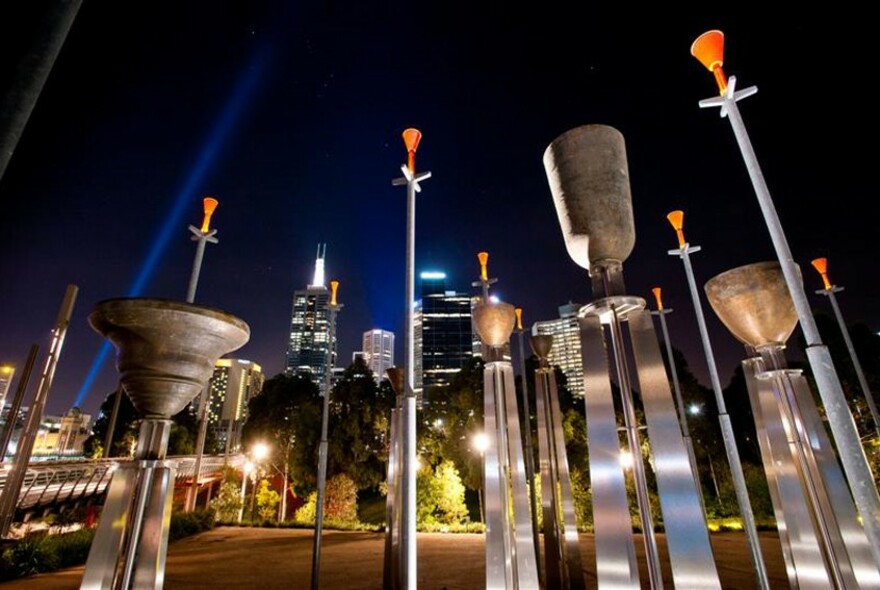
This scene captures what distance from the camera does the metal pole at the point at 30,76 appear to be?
3.76 ft

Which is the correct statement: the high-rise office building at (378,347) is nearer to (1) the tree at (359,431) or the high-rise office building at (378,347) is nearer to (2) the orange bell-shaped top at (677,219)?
(1) the tree at (359,431)

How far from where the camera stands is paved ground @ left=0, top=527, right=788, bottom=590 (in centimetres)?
1062

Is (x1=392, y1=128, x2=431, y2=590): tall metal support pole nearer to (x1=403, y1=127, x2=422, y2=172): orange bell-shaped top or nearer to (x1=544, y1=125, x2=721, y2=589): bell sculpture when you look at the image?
(x1=403, y1=127, x2=422, y2=172): orange bell-shaped top

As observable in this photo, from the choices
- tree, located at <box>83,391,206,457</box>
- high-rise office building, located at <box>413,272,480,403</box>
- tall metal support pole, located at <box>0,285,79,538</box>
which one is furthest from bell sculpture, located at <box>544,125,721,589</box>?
high-rise office building, located at <box>413,272,480,403</box>

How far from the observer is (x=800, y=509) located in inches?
236

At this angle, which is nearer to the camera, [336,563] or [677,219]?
[677,219]

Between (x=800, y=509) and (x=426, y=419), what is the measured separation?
20185 mm

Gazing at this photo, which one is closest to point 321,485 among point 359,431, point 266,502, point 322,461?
point 322,461

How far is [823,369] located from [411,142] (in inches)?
236

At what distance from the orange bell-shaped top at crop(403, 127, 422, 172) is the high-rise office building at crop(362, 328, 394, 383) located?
16270 centimetres

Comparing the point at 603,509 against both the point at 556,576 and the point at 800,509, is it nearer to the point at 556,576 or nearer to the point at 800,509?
the point at 800,509

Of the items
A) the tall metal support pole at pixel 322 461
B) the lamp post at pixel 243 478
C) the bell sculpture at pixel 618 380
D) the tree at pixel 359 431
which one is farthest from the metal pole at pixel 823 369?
the lamp post at pixel 243 478

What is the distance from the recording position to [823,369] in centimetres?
412

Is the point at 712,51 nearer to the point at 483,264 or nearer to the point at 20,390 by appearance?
the point at 483,264
